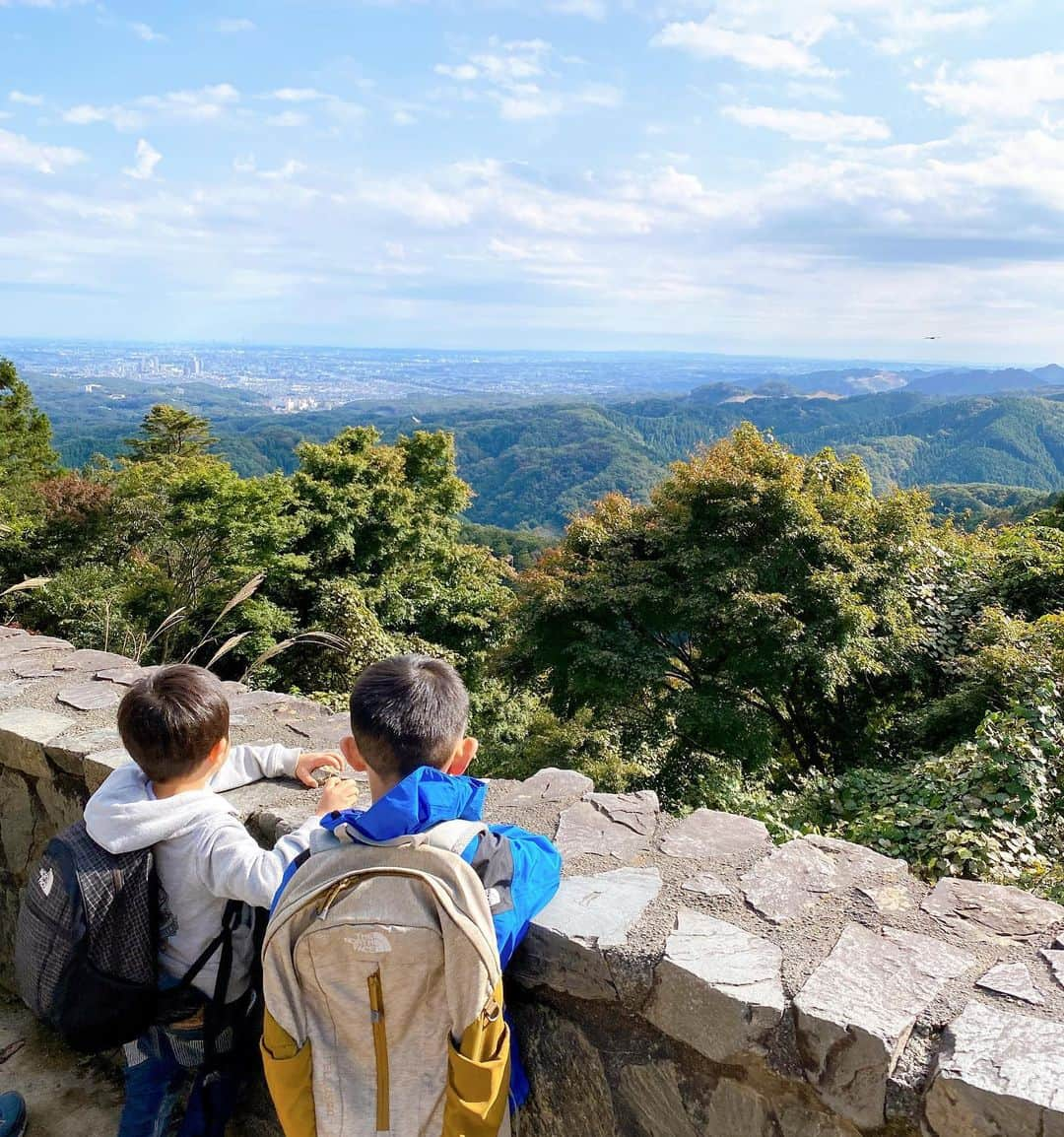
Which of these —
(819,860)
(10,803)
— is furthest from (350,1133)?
(10,803)

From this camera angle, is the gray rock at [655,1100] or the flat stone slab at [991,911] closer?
the gray rock at [655,1100]

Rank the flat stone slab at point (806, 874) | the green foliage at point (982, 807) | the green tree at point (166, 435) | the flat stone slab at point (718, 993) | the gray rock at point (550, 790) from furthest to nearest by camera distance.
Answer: the green tree at point (166, 435) < the green foliage at point (982, 807) < the gray rock at point (550, 790) < the flat stone slab at point (806, 874) < the flat stone slab at point (718, 993)

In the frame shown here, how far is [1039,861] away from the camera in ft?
11.2

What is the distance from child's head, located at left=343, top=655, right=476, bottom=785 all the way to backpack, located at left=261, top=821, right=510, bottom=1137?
14 cm

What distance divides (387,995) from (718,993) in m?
0.61

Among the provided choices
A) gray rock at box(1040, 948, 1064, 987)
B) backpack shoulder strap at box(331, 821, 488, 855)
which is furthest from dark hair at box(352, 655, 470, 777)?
gray rock at box(1040, 948, 1064, 987)

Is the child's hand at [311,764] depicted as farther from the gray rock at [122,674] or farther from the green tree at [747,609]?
the green tree at [747,609]

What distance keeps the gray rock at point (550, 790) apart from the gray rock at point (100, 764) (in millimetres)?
1170

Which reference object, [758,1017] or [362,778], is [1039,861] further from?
[362,778]

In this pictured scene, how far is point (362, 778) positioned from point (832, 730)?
8579mm

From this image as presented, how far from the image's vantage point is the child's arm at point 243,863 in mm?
1699

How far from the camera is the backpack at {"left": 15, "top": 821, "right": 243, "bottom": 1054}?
1.70 m

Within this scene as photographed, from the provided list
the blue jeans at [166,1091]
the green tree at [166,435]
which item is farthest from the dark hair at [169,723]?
the green tree at [166,435]

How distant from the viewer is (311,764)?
7.82ft
